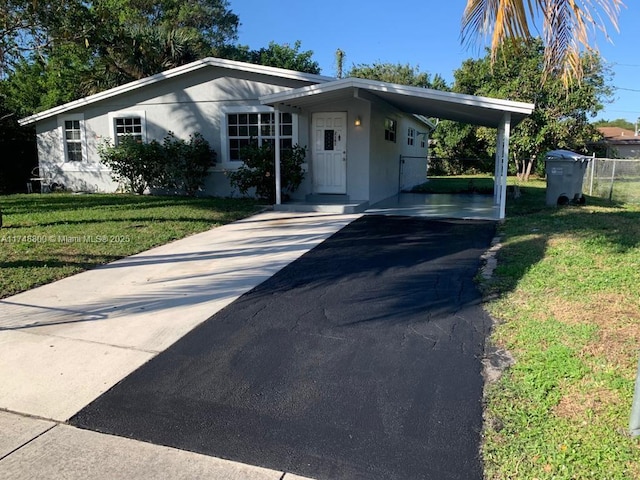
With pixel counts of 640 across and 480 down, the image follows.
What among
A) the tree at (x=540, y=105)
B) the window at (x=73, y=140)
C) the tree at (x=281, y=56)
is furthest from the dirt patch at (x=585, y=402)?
the tree at (x=281, y=56)

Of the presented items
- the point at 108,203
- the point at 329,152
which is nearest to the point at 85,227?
the point at 108,203

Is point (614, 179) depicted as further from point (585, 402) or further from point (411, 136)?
point (585, 402)

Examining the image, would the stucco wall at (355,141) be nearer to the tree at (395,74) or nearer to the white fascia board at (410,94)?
the white fascia board at (410,94)

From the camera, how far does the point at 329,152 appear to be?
1338 cm

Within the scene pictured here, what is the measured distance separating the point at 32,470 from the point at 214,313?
95.1 inches

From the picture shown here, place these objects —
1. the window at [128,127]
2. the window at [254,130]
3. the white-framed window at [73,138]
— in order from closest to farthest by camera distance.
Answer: the window at [254,130] → the window at [128,127] → the white-framed window at [73,138]

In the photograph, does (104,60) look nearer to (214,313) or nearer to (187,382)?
(214,313)

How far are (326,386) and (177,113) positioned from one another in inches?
514

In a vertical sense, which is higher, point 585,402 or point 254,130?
point 254,130

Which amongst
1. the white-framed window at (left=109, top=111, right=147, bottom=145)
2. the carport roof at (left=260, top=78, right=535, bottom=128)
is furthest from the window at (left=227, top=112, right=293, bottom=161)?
the white-framed window at (left=109, top=111, right=147, bottom=145)

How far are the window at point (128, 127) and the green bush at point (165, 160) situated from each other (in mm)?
582

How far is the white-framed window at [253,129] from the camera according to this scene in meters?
13.7

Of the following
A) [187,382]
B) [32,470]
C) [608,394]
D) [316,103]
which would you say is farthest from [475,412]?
[316,103]

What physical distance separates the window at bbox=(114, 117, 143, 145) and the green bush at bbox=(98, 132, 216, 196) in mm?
582
